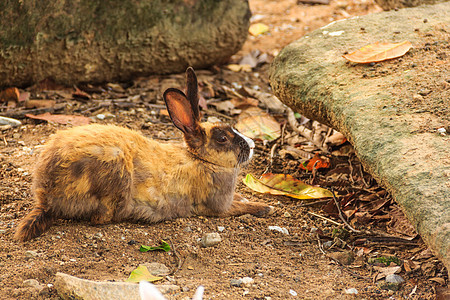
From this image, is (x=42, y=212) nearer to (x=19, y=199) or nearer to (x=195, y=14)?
(x=19, y=199)

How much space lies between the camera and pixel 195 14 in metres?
7.16

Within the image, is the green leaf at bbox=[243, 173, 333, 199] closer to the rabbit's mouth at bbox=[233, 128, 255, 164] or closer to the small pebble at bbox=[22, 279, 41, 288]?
the rabbit's mouth at bbox=[233, 128, 255, 164]

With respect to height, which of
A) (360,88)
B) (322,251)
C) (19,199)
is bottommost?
(322,251)

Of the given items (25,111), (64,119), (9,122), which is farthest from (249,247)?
(25,111)

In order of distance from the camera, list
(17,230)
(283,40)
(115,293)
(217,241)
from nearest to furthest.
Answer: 1. (115,293)
2. (17,230)
3. (217,241)
4. (283,40)

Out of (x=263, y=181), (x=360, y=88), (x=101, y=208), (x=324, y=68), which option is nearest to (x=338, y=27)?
(x=324, y=68)

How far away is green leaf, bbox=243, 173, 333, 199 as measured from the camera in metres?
4.78

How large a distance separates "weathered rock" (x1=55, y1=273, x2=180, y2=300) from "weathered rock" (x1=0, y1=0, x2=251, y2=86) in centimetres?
377

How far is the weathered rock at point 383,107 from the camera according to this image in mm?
3398

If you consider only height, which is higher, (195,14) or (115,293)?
(195,14)

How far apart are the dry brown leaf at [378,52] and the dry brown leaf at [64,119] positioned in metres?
2.80

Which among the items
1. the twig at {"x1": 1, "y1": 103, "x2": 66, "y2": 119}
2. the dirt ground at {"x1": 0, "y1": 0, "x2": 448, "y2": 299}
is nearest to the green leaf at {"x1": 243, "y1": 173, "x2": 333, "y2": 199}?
the dirt ground at {"x1": 0, "y1": 0, "x2": 448, "y2": 299}

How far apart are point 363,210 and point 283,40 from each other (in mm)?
4642

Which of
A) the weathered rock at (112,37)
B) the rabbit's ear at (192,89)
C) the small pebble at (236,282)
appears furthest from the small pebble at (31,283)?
the weathered rock at (112,37)
